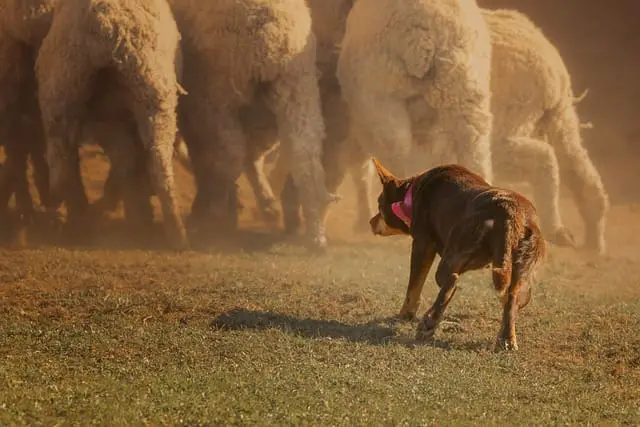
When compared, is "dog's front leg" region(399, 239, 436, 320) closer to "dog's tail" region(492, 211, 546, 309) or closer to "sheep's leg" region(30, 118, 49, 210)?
"dog's tail" region(492, 211, 546, 309)

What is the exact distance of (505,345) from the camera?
570cm

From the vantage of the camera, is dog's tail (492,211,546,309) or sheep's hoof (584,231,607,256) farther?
sheep's hoof (584,231,607,256)

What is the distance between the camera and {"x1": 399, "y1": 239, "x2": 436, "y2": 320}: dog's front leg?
250 inches

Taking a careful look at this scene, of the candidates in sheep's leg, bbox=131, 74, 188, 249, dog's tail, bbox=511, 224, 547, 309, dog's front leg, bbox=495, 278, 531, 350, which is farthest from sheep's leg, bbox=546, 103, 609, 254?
dog's front leg, bbox=495, 278, 531, 350

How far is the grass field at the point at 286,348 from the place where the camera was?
4547mm

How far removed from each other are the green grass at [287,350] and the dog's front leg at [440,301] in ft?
0.37

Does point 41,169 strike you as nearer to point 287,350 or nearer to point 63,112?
point 63,112

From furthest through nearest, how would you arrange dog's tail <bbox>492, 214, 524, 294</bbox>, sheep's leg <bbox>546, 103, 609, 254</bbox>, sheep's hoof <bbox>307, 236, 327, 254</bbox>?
sheep's leg <bbox>546, 103, 609, 254</bbox>
sheep's hoof <bbox>307, 236, 327, 254</bbox>
dog's tail <bbox>492, 214, 524, 294</bbox>

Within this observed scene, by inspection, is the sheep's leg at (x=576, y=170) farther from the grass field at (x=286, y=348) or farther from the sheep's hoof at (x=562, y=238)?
the grass field at (x=286, y=348)

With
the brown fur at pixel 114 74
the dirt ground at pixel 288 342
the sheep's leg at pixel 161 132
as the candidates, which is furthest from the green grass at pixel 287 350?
the brown fur at pixel 114 74

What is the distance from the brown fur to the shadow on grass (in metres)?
3.01

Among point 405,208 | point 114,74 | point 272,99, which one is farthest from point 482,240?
point 114,74

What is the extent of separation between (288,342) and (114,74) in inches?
169

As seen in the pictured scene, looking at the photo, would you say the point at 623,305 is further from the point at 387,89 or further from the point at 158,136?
the point at 158,136
